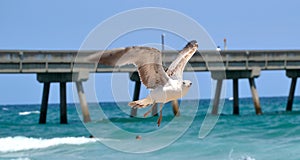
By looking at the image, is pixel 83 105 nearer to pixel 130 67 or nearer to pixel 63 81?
pixel 63 81

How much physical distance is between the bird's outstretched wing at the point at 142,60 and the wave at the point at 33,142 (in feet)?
64.5

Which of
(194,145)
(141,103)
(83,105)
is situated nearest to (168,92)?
(141,103)

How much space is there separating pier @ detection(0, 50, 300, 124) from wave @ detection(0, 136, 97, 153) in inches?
142

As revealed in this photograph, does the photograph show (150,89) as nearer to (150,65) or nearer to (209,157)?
(150,65)

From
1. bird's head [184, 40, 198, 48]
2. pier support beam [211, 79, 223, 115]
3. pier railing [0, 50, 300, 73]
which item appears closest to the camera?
bird's head [184, 40, 198, 48]

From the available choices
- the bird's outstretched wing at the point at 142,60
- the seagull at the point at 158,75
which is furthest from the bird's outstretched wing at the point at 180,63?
the bird's outstretched wing at the point at 142,60

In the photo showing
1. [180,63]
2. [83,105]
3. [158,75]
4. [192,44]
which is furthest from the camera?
[83,105]

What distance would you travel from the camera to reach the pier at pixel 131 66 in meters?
39.3

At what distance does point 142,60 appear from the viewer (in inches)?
424

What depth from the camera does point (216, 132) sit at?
34500 mm

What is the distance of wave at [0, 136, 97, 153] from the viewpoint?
30.7 meters

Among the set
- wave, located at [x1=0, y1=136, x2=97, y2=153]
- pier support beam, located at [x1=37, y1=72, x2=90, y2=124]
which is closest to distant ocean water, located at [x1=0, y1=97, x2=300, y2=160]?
wave, located at [x1=0, y1=136, x2=97, y2=153]

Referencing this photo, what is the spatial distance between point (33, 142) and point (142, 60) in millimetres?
23369

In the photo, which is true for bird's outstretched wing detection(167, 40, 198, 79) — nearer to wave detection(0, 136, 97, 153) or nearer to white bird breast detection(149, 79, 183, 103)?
white bird breast detection(149, 79, 183, 103)
